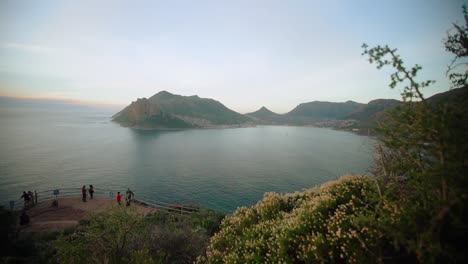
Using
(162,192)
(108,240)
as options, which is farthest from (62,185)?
(108,240)

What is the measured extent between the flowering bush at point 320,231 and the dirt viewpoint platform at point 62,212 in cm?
1523

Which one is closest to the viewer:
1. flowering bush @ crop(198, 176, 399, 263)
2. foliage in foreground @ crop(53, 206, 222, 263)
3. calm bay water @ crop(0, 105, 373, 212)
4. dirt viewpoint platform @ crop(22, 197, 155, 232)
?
flowering bush @ crop(198, 176, 399, 263)

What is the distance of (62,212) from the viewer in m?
24.5

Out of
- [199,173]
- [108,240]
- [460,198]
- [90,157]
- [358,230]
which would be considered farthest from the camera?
[90,157]

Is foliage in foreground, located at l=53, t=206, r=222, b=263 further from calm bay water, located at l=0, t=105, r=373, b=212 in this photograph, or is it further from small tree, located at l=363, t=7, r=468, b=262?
calm bay water, located at l=0, t=105, r=373, b=212

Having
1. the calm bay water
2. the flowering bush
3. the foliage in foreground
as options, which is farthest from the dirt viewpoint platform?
the calm bay water

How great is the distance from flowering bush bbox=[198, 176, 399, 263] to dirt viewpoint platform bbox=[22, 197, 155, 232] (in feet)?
50.0

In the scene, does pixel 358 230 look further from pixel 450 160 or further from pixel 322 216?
pixel 450 160

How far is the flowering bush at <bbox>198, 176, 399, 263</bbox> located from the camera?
499 centimetres

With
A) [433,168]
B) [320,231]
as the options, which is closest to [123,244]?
[320,231]

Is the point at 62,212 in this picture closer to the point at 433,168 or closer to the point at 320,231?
the point at 320,231

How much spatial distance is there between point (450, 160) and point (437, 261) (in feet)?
6.06

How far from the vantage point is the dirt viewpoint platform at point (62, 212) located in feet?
68.0

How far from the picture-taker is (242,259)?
23.4ft
